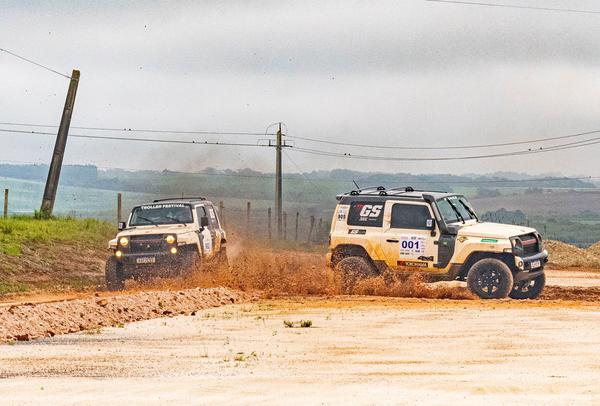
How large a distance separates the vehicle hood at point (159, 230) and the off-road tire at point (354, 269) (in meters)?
4.46

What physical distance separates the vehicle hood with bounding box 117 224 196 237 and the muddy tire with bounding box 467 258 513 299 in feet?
23.3

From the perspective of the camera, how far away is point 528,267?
2384 centimetres

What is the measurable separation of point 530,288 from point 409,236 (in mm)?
3069

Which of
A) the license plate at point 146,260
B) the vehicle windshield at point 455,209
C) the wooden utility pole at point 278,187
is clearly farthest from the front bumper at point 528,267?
the wooden utility pole at point 278,187

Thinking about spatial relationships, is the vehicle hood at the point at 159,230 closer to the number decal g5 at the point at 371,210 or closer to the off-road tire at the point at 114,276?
the off-road tire at the point at 114,276

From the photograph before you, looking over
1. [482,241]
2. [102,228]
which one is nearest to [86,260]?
[102,228]

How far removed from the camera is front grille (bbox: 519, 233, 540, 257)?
2399 cm

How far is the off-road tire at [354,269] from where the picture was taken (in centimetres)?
→ 2459

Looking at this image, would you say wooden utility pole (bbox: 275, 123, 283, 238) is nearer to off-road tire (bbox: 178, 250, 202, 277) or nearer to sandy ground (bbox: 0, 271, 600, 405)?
off-road tire (bbox: 178, 250, 202, 277)

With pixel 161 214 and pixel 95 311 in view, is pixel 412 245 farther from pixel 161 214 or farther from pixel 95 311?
pixel 161 214

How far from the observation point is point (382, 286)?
80.9 feet

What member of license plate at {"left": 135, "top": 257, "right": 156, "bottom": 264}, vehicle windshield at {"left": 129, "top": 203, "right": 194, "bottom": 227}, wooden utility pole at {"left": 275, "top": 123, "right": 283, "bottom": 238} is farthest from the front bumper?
wooden utility pole at {"left": 275, "top": 123, "right": 283, "bottom": 238}

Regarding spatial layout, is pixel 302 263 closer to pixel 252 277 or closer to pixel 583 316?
pixel 252 277

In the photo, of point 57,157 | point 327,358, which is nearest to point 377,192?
point 327,358
